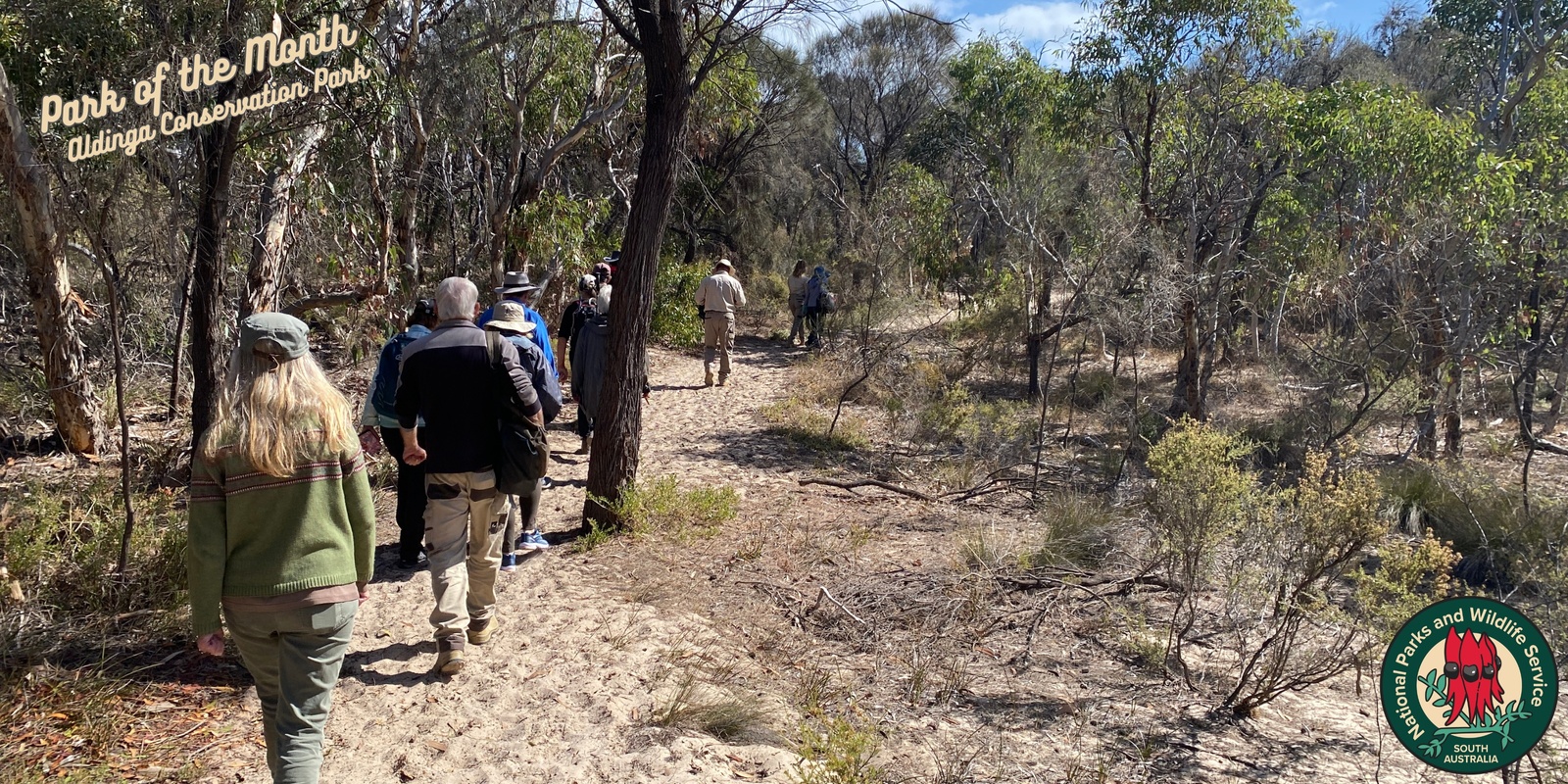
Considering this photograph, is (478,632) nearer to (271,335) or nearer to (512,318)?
(512,318)

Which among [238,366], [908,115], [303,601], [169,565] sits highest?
[908,115]

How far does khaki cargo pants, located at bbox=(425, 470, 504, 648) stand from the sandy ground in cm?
29

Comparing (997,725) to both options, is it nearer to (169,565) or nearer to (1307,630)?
(1307,630)

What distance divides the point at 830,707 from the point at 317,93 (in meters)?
5.50

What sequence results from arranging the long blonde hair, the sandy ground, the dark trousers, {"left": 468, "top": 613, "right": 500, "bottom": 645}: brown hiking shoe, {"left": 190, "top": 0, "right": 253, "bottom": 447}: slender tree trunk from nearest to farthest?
the long blonde hair
the sandy ground
{"left": 468, "top": 613, "right": 500, "bottom": 645}: brown hiking shoe
{"left": 190, "top": 0, "right": 253, "bottom": 447}: slender tree trunk
the dark trousers

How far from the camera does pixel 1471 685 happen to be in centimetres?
309

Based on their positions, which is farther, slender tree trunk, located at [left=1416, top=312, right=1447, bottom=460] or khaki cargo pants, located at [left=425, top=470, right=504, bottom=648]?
slender tree trunk, located at [left=1416, top=312, right=1447, bottom=460]

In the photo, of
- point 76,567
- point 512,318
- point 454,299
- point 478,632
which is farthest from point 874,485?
point 76,567

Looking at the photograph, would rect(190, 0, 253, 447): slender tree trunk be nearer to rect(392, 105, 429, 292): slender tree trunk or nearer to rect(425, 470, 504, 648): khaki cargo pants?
rect(425, 470, 504, 648): khaki cargo pants

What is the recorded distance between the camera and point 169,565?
4617mm

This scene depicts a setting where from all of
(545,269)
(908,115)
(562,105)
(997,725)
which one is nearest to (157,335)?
(545,269)

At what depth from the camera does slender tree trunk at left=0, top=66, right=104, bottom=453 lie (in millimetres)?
6164

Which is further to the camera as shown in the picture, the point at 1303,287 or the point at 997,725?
the point at 1303,287

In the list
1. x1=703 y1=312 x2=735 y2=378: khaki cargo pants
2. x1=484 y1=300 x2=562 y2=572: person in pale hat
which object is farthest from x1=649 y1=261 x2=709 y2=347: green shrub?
x1=484 y1=300 x2=562 y2=572: person in pale hat
